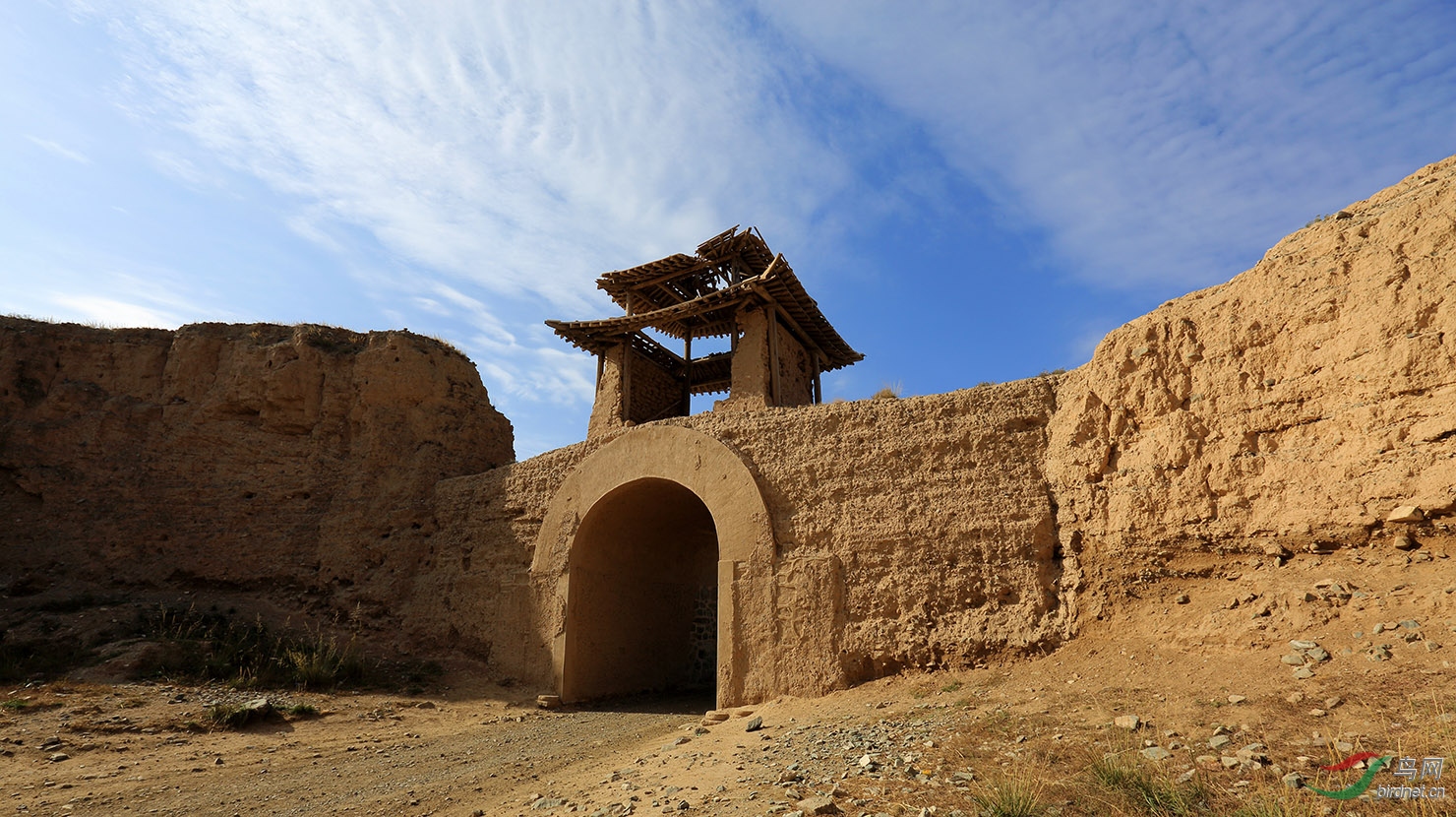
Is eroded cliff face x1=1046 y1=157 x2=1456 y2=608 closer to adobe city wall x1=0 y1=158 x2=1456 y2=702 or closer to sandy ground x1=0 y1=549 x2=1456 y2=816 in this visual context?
adobe city wall x1=0 y1=158 x2=1456 y2=702

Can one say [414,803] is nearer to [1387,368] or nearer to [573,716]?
[573,716]

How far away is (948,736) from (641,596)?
6472 millimetres

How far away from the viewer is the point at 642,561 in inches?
435

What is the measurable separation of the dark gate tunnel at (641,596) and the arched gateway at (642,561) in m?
0.02

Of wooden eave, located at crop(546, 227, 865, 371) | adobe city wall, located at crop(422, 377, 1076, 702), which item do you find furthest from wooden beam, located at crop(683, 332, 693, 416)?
adobe city wall, located at crop(422, 377, 1076, 702)

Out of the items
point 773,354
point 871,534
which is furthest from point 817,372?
point 871,534

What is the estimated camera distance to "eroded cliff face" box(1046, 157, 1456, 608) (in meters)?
5.15

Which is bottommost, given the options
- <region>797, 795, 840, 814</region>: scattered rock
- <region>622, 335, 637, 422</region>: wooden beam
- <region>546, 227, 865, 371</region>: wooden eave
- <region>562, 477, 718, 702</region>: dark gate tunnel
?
<region>797, 795, 840, 814</region>: scattered rock

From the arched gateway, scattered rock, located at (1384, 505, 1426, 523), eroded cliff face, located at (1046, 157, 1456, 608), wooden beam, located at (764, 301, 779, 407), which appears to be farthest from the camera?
wooden beam, located at (764, 301, 779, 407)

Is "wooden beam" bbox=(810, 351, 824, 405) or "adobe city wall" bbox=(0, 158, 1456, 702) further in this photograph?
"wooden beam" bbox=(810, 351, 824, 405)

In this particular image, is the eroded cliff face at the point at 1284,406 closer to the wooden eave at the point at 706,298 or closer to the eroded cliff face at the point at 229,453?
the wooden eave at the point at 706,298

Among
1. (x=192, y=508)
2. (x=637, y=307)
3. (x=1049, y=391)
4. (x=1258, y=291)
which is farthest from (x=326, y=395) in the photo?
(x=1258, y=291)

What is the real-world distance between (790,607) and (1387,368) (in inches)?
199

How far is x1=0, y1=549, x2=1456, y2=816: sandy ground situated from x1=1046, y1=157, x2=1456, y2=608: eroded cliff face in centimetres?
35
